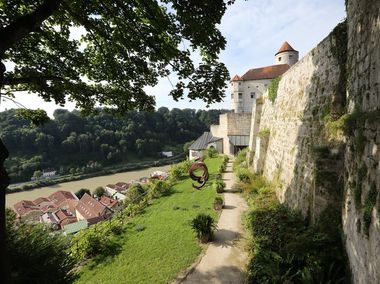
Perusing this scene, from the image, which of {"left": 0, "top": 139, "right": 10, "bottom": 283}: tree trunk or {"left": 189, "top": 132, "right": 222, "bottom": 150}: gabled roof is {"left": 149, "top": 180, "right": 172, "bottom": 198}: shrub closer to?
{"left": 0, "top": 139, "right": 10, "bottom": 283}: tree trunk

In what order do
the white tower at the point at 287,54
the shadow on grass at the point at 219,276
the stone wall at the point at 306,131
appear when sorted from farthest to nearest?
1. the white tower at the point at 287,54
2. the stone wall at the point at 306,131
3. the shadow on grass at the point at 219,276

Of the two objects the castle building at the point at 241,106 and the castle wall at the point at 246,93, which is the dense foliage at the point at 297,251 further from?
the castle wall at the point at 246,93

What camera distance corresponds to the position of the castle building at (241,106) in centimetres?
3033

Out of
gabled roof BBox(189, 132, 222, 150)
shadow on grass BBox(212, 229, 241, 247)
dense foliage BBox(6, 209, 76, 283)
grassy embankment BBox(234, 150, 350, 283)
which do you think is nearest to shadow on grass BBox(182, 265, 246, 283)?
grassy embankment BBox(234, 150, 350, 283)

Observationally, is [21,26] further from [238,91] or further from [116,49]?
[238,91]

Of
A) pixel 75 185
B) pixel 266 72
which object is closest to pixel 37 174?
pixel 75 185

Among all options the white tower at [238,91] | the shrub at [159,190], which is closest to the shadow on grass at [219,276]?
the shrub at [159,190]

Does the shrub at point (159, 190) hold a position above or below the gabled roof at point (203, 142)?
below

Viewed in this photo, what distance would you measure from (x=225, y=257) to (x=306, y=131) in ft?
16.6

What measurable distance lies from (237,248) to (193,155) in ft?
95.5

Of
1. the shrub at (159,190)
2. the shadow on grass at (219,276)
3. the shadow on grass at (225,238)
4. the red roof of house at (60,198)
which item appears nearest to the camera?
the shadow on grass at (219,276)

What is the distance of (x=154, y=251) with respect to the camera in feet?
26.4

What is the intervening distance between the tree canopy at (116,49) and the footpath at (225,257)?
4.54 meters

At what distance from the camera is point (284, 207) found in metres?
9.20
